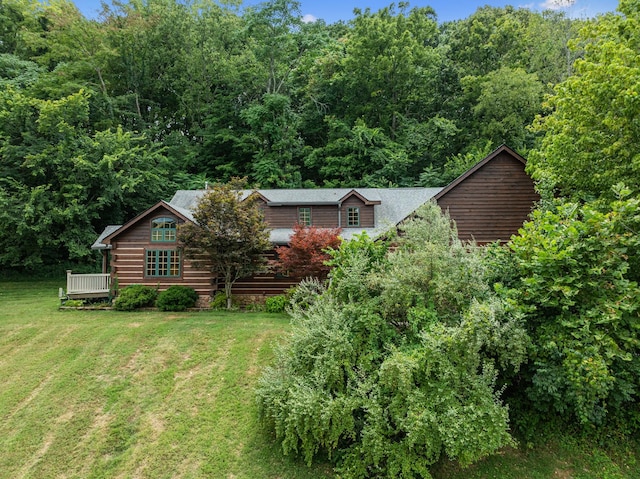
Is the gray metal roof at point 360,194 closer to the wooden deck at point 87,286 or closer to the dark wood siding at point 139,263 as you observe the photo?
the dark wood siding at point 139,263

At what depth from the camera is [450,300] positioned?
633 cm

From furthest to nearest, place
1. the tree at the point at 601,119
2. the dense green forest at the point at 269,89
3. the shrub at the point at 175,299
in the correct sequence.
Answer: the dense green forest at the point at 269,89 < the shrub at the point at 175,299 < the tree at the point at 601,119

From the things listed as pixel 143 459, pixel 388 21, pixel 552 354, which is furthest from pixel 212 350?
pixel 388 21

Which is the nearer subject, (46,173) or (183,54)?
(46,173)

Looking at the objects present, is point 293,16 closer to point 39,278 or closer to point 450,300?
point 39,278

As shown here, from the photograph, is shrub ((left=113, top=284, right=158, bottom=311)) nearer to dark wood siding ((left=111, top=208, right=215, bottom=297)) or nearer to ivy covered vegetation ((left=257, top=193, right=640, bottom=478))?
dark wood siding ((left=111, top=208, right=215, bottom=297))

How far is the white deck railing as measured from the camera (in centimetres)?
1475

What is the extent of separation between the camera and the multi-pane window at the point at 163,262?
50.0ft

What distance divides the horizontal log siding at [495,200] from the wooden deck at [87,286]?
52.3 feet

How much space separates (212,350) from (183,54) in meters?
31.8

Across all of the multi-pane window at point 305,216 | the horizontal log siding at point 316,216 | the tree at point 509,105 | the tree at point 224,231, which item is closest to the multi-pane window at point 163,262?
the tree at point 224,231

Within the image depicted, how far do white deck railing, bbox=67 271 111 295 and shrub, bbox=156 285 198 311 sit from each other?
317 centimetres

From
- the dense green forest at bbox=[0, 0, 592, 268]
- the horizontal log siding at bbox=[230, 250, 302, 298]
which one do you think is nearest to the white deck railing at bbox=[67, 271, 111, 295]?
the horizontal log siding at bbox=[230, 250, 302, 298]

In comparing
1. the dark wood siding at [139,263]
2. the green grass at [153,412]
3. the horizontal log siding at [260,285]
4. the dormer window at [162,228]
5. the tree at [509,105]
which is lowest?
the green grass at [153,412]
